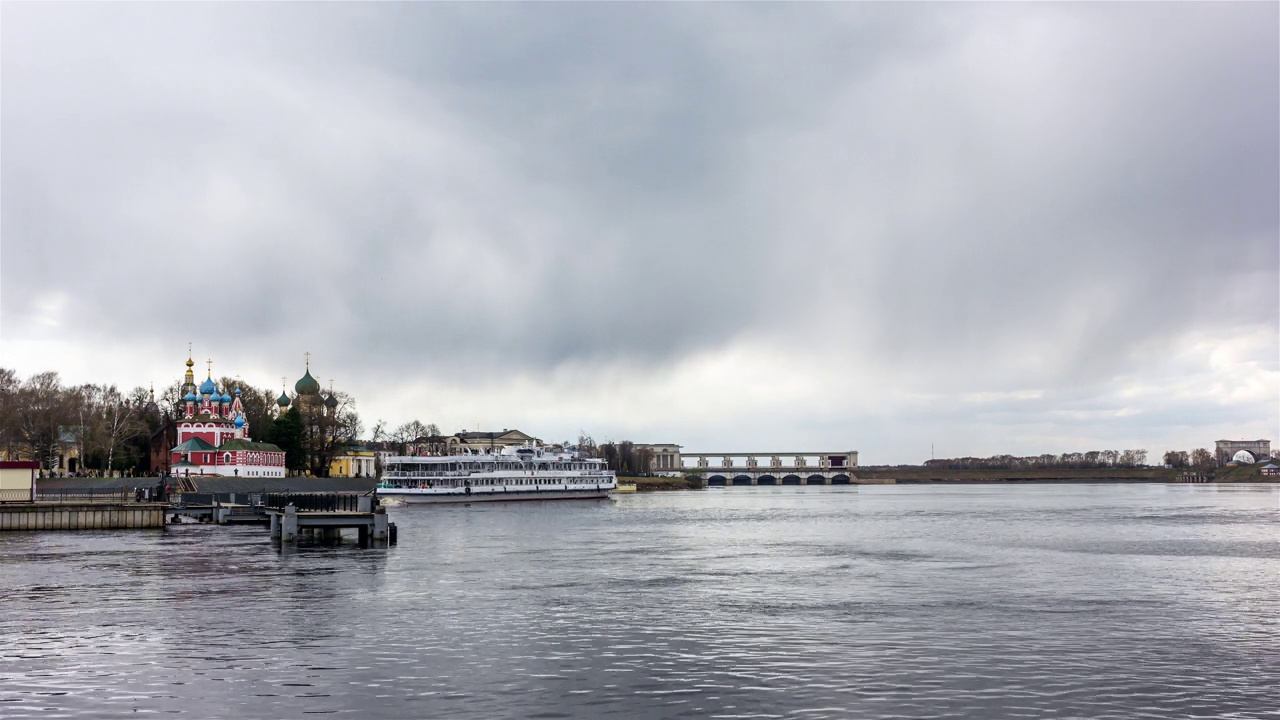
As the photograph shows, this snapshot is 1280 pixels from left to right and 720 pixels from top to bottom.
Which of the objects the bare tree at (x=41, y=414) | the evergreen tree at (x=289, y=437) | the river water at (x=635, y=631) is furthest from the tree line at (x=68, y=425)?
the river water at (x=635, y=631)

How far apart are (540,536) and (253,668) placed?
52.7m

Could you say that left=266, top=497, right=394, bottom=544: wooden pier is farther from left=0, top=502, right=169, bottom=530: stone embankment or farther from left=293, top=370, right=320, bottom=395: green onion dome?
left=293, top=370, right=320, bottom=395: green onion dome

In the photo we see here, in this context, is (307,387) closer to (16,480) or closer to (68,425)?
(68,425)

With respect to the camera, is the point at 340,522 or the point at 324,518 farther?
the point at 340,522

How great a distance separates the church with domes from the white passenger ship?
761 inches

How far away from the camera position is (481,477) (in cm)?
14325

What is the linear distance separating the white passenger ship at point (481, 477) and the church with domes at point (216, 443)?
63.4 ft

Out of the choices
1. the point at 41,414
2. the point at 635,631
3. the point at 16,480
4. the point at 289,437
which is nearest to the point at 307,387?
the point at 289,437

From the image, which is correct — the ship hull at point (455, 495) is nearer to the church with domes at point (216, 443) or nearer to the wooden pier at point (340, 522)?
the church with domes at point (216, 443)

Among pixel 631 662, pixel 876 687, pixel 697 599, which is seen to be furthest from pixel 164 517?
pixel 876 687

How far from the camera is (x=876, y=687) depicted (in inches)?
1020

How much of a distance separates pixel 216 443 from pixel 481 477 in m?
41.3

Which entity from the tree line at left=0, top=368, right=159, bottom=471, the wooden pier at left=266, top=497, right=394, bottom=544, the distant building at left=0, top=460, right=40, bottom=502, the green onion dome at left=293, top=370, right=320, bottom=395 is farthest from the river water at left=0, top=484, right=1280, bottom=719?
the green onion dome at left=293, top=370, right=320, bottom=395

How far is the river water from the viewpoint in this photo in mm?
24750
